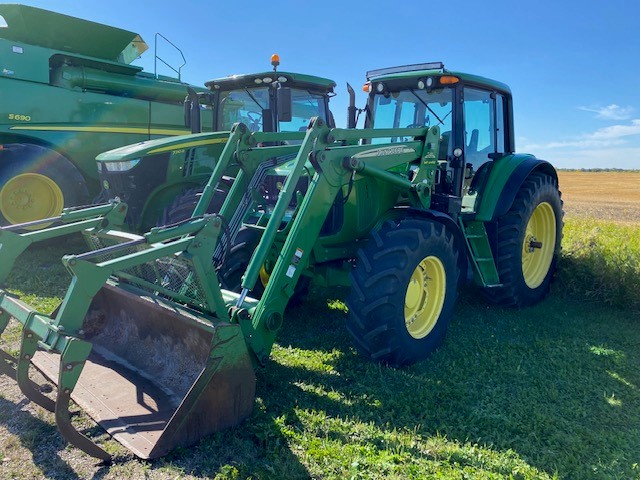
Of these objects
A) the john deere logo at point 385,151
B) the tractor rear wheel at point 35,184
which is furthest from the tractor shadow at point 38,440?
the tractor rear wheel at point 35,184

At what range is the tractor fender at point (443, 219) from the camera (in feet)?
14.3

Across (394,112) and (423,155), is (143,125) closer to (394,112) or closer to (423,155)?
(394,112)

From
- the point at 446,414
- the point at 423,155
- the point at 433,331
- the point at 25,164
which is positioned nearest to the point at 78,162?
the point at 25,164

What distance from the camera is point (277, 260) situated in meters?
3.82

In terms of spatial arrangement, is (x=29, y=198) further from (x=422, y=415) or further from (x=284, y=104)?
(x=422, y=415)

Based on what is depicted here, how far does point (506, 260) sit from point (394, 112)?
1965 millimetres

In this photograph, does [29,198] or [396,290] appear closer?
[396,290]

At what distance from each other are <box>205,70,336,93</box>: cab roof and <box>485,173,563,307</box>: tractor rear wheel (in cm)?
267

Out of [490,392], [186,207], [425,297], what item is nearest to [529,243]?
[425,297]

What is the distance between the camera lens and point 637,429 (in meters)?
3.46

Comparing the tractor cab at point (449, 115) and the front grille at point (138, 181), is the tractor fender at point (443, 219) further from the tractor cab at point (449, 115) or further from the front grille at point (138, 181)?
the front grille at point (138, 181)

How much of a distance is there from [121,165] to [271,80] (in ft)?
6.69

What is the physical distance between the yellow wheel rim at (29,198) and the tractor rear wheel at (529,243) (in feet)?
20.1

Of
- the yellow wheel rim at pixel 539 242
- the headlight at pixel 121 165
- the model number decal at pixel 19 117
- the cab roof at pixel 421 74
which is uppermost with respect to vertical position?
the cab roof at pixel 421 74
